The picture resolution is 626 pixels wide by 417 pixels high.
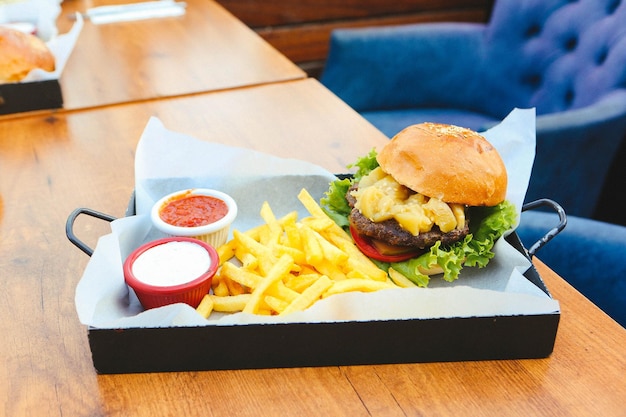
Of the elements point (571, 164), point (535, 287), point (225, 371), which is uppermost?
point (535, 287)

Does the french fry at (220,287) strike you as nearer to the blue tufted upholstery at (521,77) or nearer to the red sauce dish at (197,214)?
the red sauce dish at (197,214)

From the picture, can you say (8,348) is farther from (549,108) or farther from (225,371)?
(549,108)

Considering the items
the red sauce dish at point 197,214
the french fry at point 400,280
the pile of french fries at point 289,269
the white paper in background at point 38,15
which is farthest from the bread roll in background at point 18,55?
the french fry at point 400,280

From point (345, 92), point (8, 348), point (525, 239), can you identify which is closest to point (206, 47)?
point (345, 92)

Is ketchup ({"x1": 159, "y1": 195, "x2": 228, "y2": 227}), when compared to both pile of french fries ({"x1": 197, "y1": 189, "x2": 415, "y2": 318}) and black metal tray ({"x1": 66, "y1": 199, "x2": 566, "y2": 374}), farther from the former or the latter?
black metal tray ({"x1": 66, "y1": 199, "x2": 566, "y2": 374})

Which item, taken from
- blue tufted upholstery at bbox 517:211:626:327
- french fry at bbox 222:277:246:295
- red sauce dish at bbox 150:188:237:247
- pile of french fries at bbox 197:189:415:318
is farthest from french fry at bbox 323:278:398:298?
blue tufted upholstery at bbox 517:211:626:327
